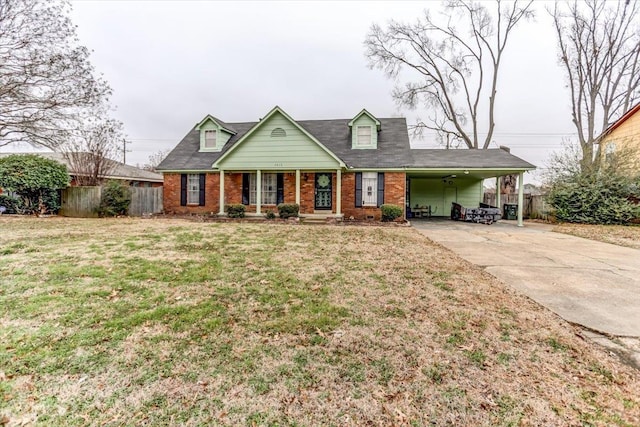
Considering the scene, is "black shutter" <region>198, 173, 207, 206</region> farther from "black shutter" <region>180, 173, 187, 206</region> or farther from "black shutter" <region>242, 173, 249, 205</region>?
"black shutter" <region>242, 173, 249, 205</region>

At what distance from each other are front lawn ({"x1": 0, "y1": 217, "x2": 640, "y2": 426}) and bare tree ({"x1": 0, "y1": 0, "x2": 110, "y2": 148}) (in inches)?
519

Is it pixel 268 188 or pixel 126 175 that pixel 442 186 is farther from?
pixel 126 175

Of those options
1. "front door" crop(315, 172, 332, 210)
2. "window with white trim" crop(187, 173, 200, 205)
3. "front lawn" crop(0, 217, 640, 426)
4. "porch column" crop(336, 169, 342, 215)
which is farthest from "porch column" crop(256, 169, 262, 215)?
"front lawn" crop(0, 217, 640, 426)

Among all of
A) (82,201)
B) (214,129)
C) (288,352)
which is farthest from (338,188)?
(82,201)

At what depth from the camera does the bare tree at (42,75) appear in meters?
13.6

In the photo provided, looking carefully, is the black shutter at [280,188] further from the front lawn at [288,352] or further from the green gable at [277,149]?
the front lawn at [288,352]

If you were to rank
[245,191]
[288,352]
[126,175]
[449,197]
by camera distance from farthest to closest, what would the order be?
[126,175] < [449,197] < [245,191] < [288,352]

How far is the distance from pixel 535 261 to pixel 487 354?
16.5 feet

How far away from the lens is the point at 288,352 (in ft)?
9.64

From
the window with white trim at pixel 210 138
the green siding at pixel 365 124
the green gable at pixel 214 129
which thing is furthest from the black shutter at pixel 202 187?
the green siding at pixel 365 124

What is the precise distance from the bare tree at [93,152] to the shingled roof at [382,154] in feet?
14.8

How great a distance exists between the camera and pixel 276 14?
1502 centimetres

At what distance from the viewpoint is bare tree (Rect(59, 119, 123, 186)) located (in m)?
17.6

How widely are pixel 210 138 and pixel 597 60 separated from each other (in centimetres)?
2553
